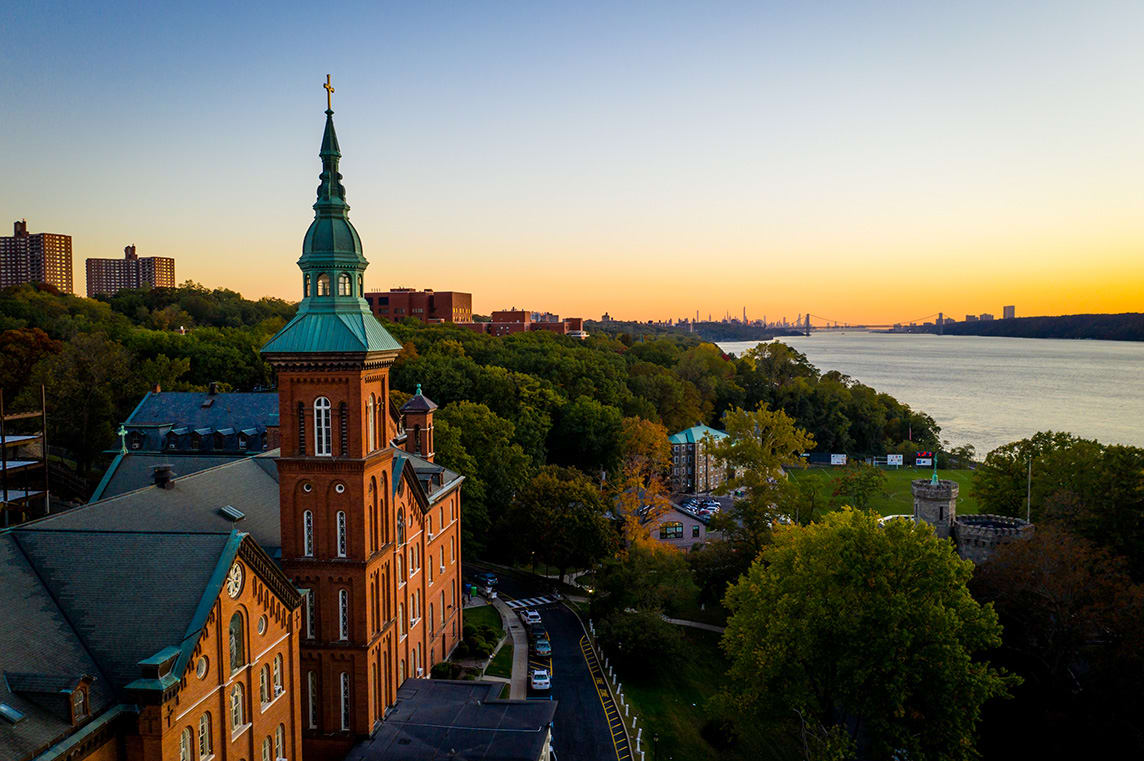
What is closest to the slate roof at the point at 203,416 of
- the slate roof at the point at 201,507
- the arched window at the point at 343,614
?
the slate roof at the point at 201,507

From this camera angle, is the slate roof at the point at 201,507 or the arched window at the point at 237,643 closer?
the arched window at the point at 237,643

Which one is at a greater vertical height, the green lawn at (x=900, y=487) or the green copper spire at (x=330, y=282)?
the green copper spire at (x=330, y=282)

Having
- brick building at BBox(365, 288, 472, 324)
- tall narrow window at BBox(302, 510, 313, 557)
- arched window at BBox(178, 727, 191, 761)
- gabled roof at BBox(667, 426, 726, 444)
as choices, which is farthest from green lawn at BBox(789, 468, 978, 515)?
brick building at BBox(365, 288, 472, 324)

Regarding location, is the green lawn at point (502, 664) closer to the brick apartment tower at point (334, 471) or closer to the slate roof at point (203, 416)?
the brick apartment tower at point (334, 471)

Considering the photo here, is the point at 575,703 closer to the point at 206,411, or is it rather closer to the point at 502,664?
the point at 502,664

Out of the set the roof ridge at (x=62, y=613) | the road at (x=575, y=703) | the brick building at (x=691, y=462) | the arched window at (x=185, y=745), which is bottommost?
the road at (x=575, y=703)

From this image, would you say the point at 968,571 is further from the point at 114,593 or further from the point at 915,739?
the point at 114,593

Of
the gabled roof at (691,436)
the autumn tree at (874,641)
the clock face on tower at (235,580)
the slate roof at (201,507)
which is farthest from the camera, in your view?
the gabled roof at (691,436)

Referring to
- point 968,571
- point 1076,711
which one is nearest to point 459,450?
point 968,571
